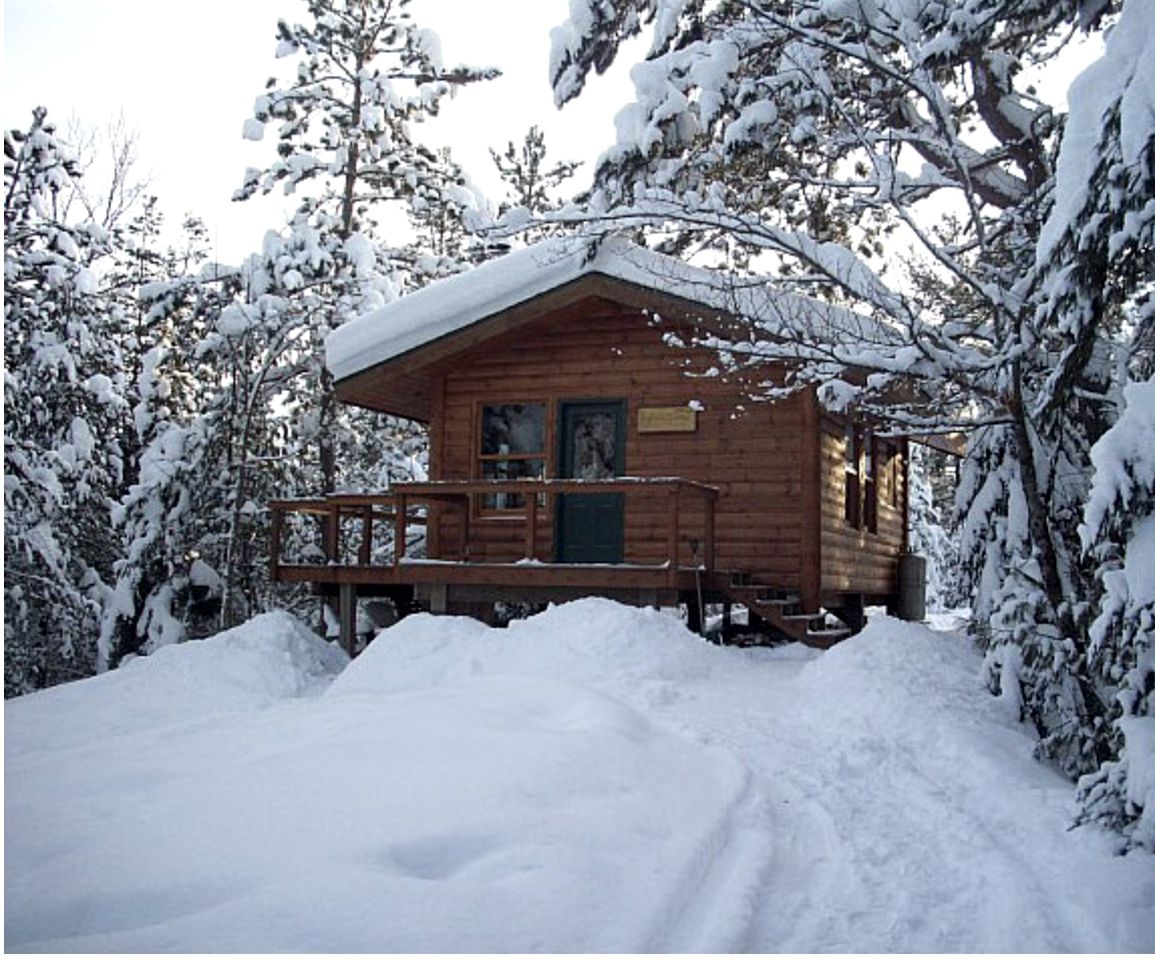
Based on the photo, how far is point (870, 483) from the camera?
16375mm

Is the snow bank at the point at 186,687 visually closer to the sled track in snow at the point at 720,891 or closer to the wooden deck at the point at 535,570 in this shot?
the wooden deck at the point at 535,570

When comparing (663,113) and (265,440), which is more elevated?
(663,113)

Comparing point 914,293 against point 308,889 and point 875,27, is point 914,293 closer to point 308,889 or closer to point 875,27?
point 875,27

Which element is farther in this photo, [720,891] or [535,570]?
[535,570]

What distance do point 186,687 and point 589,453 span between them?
6.02m

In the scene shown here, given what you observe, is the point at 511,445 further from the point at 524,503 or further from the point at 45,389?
the point at 45,389

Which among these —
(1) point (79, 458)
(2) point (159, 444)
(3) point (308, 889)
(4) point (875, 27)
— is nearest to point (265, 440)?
(2) point (159, 444)

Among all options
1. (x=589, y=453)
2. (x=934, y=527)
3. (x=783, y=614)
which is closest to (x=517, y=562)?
(x=589, y=453)

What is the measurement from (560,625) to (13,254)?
9.55 m

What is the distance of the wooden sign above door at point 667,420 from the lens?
1291 cm

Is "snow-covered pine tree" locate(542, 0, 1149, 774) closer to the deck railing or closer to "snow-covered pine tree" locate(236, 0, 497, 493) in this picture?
the deck railing

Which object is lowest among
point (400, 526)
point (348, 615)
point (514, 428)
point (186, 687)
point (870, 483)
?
point (186, 687)

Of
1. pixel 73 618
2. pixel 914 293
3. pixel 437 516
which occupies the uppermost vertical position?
pixel 914 293

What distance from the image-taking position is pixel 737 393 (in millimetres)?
12727
